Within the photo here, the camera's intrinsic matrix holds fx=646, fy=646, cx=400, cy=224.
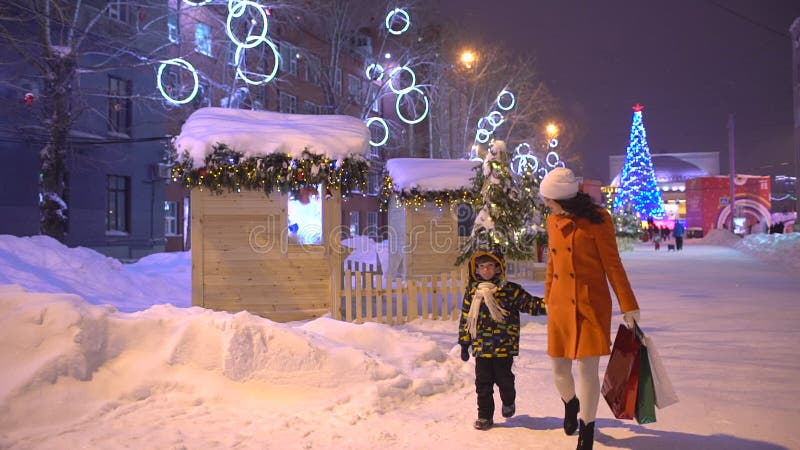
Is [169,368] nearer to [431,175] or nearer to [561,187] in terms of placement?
[561,187]

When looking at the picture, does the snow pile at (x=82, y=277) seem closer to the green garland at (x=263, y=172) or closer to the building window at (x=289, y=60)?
the green garland at (x=263, y=172)

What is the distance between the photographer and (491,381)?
557cm

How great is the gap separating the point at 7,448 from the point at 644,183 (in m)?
61.1

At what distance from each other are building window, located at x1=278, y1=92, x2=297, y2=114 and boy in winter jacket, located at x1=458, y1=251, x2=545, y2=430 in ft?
110

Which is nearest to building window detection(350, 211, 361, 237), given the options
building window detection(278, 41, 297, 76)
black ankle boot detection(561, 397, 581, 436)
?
building window detection(278, 41, 297, 76)

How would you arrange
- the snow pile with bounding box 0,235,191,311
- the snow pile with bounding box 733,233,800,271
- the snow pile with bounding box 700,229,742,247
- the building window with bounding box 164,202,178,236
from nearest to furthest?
the snow pile with bounding box 0,235,191,311 → the snow pile with bounding box 733,233,800,271 → the building window with bounding box 164,202,178,236 → the snow pile with bounding box 700,229,742,247

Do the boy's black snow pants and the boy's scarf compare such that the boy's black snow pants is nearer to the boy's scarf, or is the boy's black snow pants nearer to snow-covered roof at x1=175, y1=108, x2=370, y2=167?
the boy's scarf

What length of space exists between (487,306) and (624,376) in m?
1.28

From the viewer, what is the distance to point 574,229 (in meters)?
4.89

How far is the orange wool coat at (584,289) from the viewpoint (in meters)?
4.73

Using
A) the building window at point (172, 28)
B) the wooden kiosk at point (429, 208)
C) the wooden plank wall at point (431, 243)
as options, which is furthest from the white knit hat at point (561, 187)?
the building window at point (172, 28)

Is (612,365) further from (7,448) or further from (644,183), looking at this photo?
(644,183)

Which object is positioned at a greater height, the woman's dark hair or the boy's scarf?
the woman's dark hair

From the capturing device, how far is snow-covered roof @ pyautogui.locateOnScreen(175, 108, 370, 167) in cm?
1134
